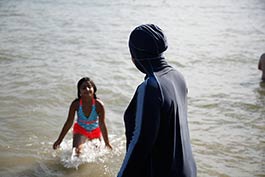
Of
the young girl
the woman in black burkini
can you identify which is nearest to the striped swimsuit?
the young girl

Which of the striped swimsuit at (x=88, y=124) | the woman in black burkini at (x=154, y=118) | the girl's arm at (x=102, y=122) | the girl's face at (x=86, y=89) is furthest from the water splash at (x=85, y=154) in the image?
the woman in black burkini at (x=154, y=118)

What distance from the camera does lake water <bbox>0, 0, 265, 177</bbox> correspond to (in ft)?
16.8

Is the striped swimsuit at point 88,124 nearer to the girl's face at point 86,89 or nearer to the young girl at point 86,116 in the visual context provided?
the young girl at point 86,116

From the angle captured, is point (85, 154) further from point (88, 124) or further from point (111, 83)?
point (111, 83)

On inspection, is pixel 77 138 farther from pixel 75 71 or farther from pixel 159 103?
pixel 75 71

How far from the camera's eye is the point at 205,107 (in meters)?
6.98

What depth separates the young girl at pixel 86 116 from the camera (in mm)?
4949

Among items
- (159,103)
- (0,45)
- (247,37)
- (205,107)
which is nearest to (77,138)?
(205,107)

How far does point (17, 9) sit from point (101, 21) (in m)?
4.17

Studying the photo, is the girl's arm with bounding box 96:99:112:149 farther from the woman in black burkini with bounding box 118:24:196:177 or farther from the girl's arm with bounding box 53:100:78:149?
the woman in black burkini with bounding box 118:24:196:177

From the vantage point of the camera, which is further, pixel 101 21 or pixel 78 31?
pixel 101 21

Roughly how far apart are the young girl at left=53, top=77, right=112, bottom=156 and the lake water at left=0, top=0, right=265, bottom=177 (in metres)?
0.19

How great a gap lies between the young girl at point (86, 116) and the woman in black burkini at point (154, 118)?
272 cm

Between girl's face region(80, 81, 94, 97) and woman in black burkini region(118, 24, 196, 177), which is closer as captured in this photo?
woman in black burkini region(118, 24, 196, 177)
